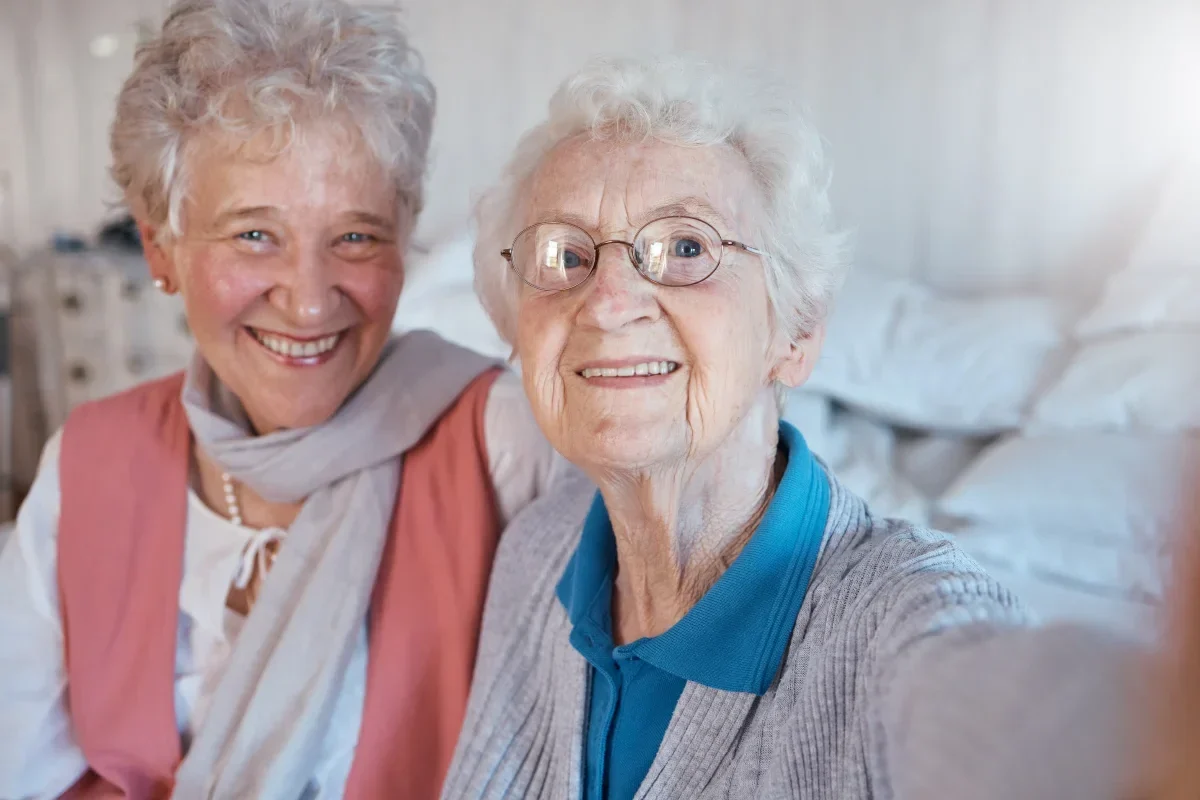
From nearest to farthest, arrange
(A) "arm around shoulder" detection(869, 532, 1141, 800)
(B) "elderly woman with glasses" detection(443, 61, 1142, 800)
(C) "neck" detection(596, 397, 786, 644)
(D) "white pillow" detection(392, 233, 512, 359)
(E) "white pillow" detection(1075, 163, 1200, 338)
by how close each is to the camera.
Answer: (A) "arm around shoulder" detection(869, 532, 1141, 800) → (B) "elderly woman with glasses" detection(443, 61, 1142, 800) → (C) "neck" detection(596, 397, 786, 644) → (E) "white pillow" detection(1075, 163, 1200, 338) → (D) "white pillow" detection(392, 233, 512, 359)

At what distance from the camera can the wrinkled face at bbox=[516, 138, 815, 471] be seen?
34.8 inches

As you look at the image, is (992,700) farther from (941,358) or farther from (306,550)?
(941,358)

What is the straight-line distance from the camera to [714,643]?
896 mm

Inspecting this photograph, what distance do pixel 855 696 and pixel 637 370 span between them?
0.34 metres

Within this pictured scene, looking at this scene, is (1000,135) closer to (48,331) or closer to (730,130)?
(730,130)

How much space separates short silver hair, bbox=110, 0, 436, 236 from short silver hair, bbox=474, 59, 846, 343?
0.33 meters

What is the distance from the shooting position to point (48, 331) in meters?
3.65

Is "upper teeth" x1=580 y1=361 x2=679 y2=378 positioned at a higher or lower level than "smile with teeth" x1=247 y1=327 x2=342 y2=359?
higher

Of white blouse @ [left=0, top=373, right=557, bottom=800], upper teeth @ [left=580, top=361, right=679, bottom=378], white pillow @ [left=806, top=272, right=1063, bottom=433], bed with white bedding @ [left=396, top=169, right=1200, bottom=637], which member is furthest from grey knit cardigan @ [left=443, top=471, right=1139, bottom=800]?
white pillow @ [left=806, top=272, right=1063, bottom=433]

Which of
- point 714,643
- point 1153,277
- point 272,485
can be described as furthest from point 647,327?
point 1153,277

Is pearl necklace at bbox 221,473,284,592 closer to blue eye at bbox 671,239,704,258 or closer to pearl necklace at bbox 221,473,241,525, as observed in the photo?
pearl necklace at bbox 221,473,241,525

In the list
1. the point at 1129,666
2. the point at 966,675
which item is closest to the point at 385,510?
the point at 966,675

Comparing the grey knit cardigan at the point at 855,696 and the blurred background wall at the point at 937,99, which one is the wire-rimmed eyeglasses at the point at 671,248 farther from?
the blurred background wall at the point at 937,99

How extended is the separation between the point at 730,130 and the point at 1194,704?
25.0 inches
